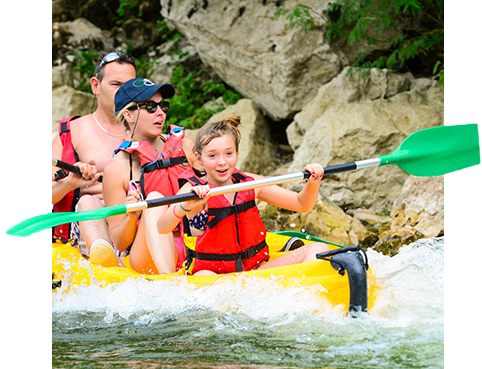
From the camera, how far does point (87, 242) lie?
3385mm

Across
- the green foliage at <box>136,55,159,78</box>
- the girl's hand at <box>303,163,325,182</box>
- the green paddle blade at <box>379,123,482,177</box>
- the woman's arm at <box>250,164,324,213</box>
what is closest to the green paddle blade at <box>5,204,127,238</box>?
the woman's arm at <box>250,164,324,213</box>

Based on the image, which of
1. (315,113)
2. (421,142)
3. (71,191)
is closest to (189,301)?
(71,191)

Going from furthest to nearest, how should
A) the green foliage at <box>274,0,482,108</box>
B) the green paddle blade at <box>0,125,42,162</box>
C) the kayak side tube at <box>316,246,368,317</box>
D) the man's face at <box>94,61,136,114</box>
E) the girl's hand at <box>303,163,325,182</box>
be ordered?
the green foliage at <box>274,0,482,108</box>
the man's face at <box>94,61,136,114</box>
the green paddle blade at <box>0,125,42,162</box>
the girl's hand at <box>303,163,325,182</box>
the kayak side tube at <box>316,246,368,317</box>

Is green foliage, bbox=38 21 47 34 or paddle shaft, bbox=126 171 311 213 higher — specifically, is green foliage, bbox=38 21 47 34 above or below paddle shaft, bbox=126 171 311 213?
above

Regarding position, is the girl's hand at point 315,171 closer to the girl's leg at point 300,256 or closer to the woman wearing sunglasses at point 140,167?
the girl's leg at point 300,256

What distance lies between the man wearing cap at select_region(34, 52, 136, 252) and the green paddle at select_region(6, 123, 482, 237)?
1.62 feet

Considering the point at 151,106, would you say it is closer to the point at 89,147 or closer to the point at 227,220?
the point at 89,147

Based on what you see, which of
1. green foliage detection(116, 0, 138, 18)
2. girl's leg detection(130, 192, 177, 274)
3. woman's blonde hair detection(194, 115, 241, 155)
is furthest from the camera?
green foliage detection(116, 0, 138, 18)

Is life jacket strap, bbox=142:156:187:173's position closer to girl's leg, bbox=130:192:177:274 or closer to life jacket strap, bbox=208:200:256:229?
girl's leg, bbox=130:192:177:274

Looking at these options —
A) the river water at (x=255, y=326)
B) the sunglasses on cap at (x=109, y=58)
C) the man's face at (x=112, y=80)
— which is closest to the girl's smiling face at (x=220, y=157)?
the river water at (x=255, y=326)

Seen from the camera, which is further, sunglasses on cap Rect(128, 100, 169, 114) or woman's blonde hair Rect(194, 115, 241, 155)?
sunglasses on cap Rect(128, 100, 169, 114)

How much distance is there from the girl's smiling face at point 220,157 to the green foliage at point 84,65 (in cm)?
542

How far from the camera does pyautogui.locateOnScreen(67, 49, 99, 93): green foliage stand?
7.89 metres

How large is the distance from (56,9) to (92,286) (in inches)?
259
